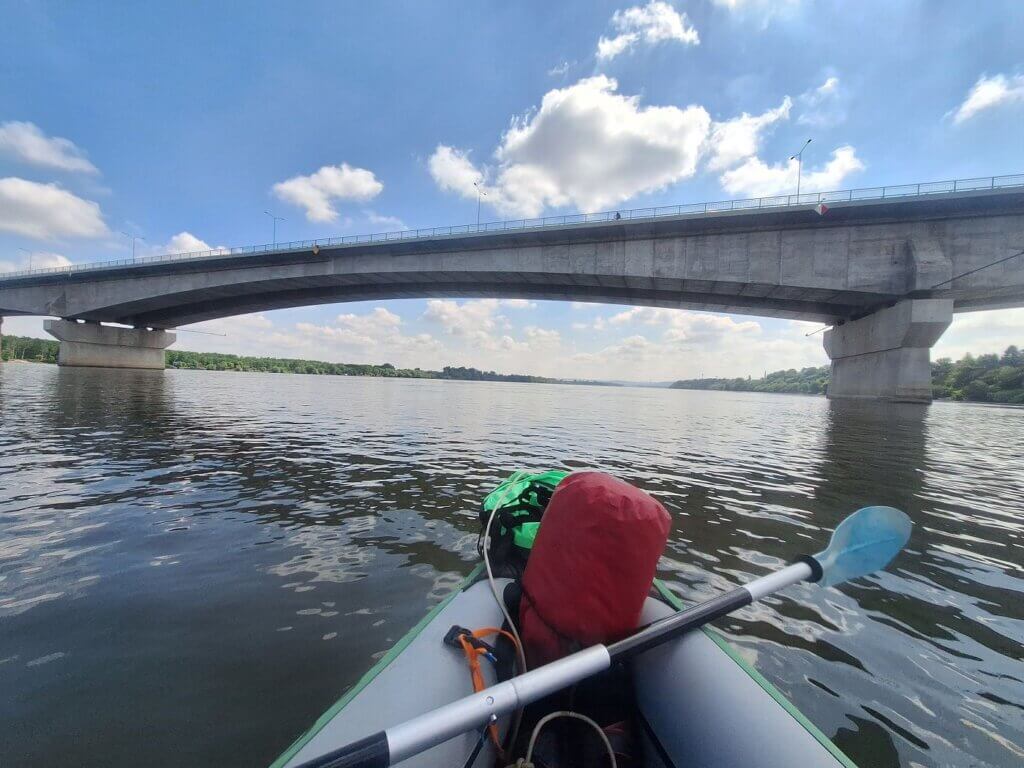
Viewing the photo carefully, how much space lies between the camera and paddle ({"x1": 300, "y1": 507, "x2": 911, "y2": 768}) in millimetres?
1354

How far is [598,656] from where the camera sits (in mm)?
1804

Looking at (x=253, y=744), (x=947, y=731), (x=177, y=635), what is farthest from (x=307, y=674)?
(x=947, y=731)

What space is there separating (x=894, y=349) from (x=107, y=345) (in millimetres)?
85443

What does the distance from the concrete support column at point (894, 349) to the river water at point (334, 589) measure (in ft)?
79.4

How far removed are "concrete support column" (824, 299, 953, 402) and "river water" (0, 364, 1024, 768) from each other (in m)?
24.2

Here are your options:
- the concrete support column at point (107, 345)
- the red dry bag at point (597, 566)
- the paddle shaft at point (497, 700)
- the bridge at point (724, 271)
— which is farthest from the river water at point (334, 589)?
the concrete support column at point (107, 345)

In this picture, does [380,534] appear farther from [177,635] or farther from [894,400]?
[894,400]

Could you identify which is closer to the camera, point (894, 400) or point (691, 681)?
point (691, 681)

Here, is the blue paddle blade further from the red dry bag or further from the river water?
the red dry bag

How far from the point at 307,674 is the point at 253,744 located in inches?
20.1

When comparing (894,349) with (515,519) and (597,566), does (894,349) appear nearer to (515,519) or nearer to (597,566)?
(515,519)

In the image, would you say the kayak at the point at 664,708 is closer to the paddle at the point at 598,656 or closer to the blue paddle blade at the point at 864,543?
the paddle at the point at 598,656

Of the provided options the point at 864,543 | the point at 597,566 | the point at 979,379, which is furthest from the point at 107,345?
the point at 979,379

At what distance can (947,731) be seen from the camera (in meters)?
2.41
